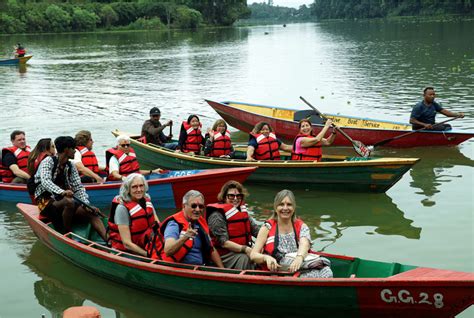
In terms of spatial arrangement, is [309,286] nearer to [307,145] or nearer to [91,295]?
[91,295]

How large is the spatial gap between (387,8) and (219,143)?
→ 92.0 m

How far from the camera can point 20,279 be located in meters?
8.24

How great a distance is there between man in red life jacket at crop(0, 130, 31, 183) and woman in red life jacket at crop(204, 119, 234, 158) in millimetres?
3045

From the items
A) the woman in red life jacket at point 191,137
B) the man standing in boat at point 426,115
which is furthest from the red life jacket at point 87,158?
the man standing in boat at point 426,115

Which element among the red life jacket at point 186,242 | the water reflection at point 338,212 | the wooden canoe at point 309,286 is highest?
the red life jacket at point 186,242

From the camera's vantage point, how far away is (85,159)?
10.4 meters

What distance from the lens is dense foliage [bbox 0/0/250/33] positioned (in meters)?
70.3

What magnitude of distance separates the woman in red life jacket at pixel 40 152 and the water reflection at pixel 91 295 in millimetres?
1207

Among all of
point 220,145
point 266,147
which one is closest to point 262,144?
point 266,147

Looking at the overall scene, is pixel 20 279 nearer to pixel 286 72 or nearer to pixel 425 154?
pixel 425 154

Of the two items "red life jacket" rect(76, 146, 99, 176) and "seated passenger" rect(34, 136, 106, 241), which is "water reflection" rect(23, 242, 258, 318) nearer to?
"seated passenger" rect(34, 136, 106, 241)

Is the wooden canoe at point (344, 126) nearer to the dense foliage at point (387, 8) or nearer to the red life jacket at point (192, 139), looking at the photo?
the red life jacket at point (192, 139)

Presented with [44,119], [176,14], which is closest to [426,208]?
[44,119]

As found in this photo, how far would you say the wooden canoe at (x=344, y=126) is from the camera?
13.7m
